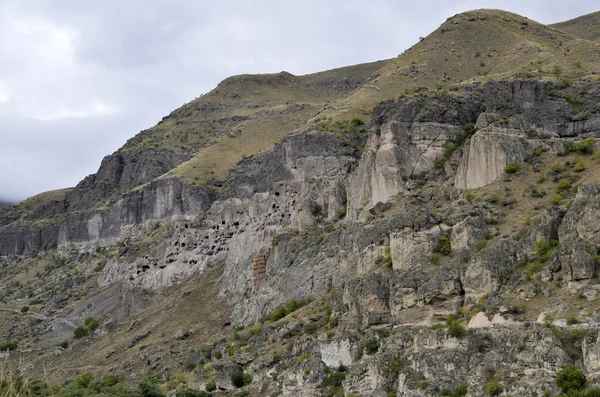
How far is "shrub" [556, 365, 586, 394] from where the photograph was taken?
104 feet

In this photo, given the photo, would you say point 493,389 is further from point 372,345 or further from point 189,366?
point 189,366

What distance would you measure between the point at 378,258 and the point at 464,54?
5712cm

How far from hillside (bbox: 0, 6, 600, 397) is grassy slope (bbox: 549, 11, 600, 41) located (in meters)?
26.6

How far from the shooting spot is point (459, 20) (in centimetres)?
11462

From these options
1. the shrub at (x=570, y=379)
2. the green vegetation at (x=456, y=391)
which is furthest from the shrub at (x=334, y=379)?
the shrub at (x=570, y=379)

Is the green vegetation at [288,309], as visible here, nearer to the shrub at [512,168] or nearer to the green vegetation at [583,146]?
the shrub at [512,168]

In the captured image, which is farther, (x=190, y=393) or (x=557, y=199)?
(x=190, y=393)

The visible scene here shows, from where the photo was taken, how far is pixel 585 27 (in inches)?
6186

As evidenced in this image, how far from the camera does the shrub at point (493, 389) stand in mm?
34188

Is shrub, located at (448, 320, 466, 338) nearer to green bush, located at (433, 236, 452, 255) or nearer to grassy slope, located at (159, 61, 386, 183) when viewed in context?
green bush, located at (433, 236, 452, 255)

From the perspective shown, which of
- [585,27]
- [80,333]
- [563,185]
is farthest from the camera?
[585,27]

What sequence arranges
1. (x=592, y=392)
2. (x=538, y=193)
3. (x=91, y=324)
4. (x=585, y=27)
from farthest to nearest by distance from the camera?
(x=585, y=27), (x=91, y=324), (x=538, y=193), (x=592, y=392)

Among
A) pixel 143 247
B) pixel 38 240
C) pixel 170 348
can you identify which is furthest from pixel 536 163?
pixel 38 240

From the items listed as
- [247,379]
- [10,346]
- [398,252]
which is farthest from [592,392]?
[10,346]
